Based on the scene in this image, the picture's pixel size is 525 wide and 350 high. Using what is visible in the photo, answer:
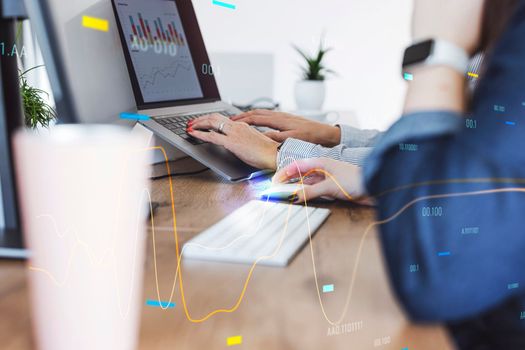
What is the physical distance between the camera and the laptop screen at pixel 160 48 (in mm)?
386

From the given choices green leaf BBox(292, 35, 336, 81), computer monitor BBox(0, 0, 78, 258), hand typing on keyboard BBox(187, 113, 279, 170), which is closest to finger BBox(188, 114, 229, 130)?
hand typing on keyboard BBox(187, 113, 279, 170)

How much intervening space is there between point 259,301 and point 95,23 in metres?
0.23

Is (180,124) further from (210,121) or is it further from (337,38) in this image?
(337,38)

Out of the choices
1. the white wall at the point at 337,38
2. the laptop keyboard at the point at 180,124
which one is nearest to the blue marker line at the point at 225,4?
the white wall at the point at 337,38

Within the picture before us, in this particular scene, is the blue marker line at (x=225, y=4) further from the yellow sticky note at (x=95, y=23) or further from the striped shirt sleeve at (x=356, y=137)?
the striped shirt sleeve at (x=356, y=137)

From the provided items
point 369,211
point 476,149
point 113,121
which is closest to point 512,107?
point 476,149

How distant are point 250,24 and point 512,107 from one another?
0.77 feet

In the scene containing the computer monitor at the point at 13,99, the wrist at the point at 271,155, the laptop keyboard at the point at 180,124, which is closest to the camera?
the computer monitor at the point at 13,99

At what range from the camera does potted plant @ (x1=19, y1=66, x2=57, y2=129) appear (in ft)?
1.07

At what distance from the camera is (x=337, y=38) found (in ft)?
1.62

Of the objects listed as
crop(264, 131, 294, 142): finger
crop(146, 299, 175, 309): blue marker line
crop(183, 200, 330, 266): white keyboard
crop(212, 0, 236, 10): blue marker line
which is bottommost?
crop(146, 299, 175, 309): blue marker line

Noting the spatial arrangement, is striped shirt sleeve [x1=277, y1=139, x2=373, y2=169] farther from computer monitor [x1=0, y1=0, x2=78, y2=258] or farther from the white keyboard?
computer monitor [x1=0, y1=0, x2=78, y2=258]

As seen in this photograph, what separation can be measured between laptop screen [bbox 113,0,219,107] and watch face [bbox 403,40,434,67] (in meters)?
0.18

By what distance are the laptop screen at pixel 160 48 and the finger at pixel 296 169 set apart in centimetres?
13
